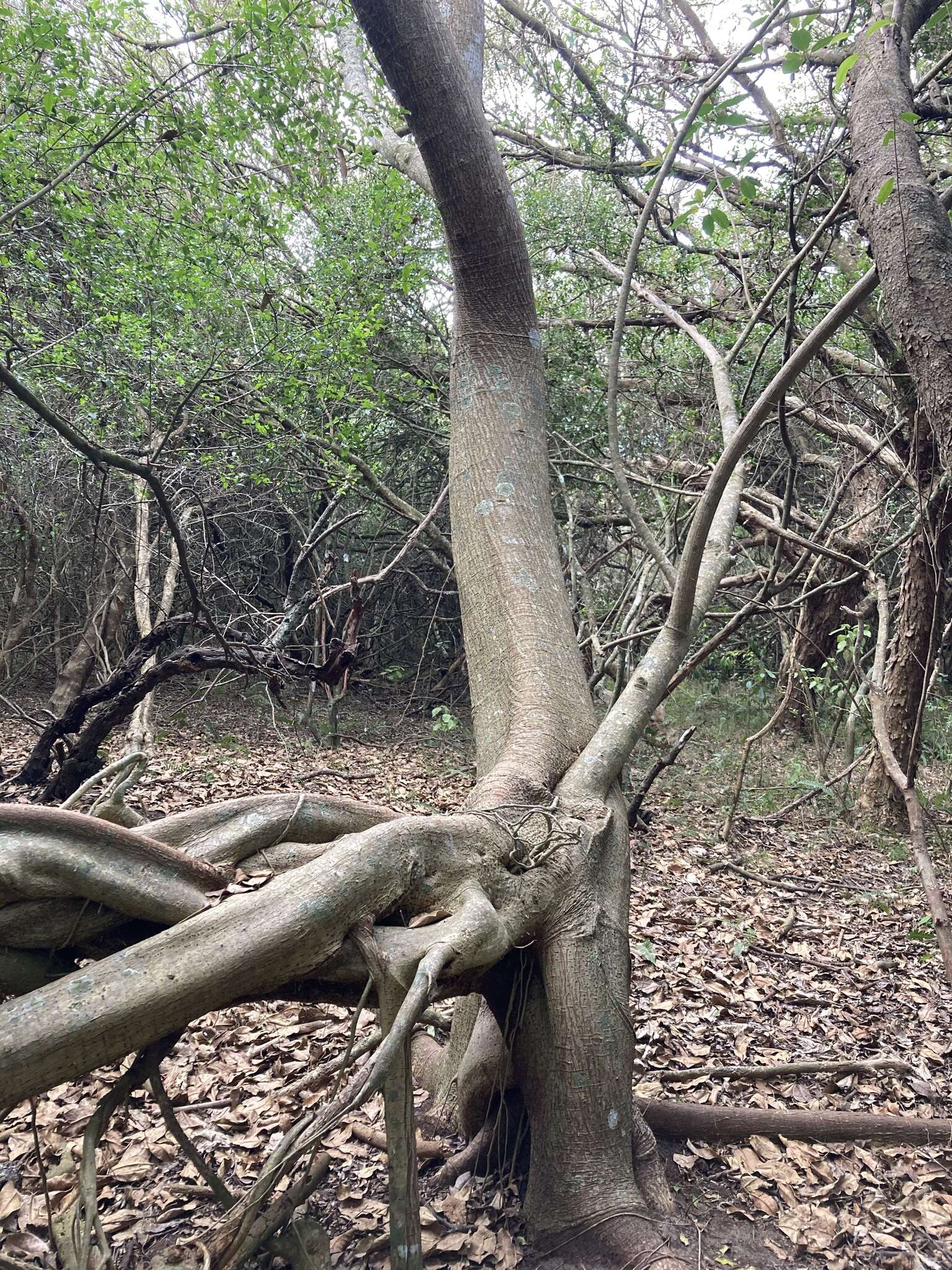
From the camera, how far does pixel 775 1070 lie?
306cm

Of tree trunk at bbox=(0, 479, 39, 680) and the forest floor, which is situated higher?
tree trunk at bbox=(0, 479, 39, 680)

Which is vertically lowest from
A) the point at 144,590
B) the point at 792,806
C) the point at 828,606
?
the point at 792,806

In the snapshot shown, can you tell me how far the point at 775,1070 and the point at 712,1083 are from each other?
0.26 meters

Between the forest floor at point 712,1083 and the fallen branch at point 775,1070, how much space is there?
0.03 meters

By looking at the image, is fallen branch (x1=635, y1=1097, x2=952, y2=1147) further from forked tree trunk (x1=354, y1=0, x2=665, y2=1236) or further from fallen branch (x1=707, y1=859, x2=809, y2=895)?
fallen branch (x1=707, y1=859, x2=809, y2=895)

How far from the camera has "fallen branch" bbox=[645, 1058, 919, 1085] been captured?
305 cm

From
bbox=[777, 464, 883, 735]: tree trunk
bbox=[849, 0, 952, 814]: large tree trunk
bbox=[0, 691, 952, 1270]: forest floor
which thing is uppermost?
bbox=[849, 0, 952, 814]: large tree trunk

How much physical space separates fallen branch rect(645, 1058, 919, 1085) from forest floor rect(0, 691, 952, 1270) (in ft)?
0.09

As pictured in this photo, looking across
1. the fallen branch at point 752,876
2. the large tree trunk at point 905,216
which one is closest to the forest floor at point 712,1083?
the fallen branch at point 752,876

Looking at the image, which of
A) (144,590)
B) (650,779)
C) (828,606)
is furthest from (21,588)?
(828,606)

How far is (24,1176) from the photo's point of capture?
247 cm

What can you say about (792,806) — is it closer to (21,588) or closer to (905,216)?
(905,216)

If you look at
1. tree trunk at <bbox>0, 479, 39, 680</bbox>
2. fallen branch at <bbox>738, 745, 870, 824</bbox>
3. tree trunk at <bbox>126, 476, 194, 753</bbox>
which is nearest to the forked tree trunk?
fallen branch at <bbox>738, 745, 870, 824</bbox>

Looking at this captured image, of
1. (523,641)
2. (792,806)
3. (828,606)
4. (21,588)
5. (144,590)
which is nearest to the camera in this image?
A: (523,641)
